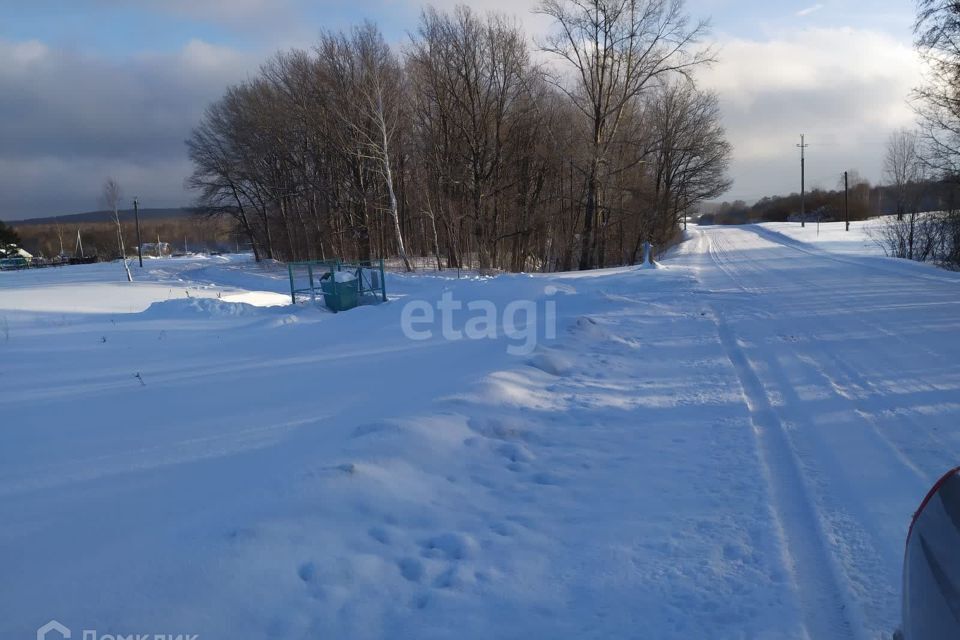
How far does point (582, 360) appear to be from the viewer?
26.6ft

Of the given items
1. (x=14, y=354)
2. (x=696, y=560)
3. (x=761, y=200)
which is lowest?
(x=696, y=560)

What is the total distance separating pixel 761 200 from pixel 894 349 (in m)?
118

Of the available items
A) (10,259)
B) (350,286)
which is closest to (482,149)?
(350,286)

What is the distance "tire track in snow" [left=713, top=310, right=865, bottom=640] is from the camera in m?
2.91

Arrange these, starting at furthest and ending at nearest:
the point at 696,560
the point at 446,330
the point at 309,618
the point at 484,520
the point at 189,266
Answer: the point at 189,266 < the point at 446,330 < the point at 484,520 < the point at 696,560 < the point at 309,618

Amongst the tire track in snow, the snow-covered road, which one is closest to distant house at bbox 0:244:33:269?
the snow-covered road

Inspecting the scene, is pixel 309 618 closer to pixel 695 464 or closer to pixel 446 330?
pixel 695 464

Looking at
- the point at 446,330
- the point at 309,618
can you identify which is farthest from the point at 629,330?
the point at 309,618
